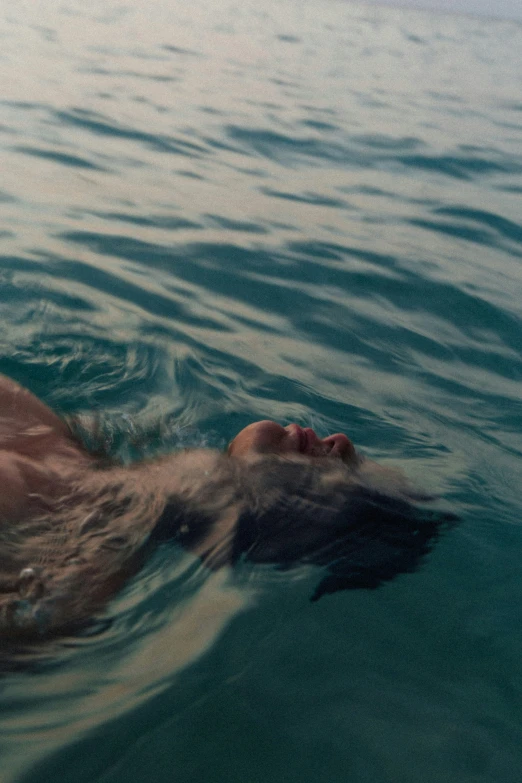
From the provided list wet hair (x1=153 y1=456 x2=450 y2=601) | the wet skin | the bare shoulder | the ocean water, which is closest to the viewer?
the ocean water

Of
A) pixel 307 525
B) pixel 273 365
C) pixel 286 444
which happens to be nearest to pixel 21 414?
pixel 286 444

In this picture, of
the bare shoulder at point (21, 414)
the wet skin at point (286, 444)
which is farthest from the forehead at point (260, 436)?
the bare shoulder at point (21, 414)

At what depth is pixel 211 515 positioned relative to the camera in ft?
8.70

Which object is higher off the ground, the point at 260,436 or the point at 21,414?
the point at 260,436

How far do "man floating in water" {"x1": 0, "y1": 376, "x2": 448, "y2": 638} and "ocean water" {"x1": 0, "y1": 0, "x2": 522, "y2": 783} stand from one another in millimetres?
90

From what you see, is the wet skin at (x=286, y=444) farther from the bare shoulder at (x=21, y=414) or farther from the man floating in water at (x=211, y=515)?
the bare shoulder at (x=21, y=414)

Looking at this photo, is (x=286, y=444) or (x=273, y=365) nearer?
(x=286, y=444)

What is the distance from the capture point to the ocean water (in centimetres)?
206

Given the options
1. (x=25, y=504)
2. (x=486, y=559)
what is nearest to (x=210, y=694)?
(x=25, y=504)

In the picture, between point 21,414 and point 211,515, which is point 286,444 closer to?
point 211,515

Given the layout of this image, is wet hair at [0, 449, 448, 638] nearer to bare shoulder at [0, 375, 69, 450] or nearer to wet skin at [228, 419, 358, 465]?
wet skin at [228, 419, 358, 465]

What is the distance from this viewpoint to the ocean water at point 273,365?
2.06 meters

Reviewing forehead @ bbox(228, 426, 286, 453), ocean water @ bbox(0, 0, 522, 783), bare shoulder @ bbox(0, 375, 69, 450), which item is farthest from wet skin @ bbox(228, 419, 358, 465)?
bare shoulder @ bbox(0, 375, 69, 450)

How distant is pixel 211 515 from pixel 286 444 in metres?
0.36
